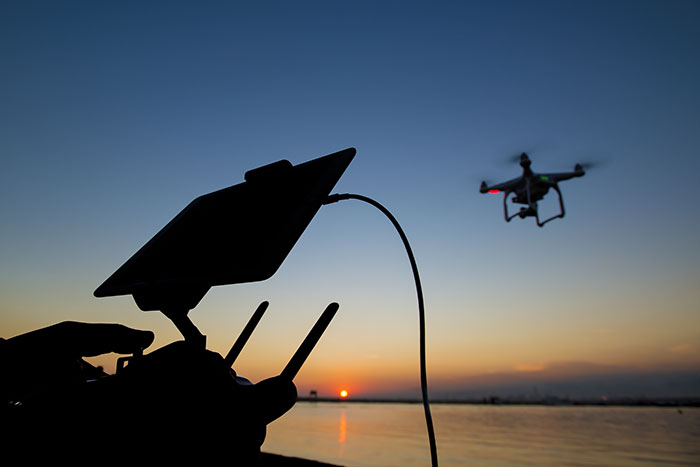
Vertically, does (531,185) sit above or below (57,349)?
above

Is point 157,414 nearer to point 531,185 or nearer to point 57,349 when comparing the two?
point 57,349

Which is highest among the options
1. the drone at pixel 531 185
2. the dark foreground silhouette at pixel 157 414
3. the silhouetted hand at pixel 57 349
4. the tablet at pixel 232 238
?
the drone at pixel 531 185

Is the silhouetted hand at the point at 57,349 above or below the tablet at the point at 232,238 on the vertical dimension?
below

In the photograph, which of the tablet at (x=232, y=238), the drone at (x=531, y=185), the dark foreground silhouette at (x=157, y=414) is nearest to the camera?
the dark foreground silhouette at (x=157, y=414)

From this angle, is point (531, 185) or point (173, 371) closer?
point (173, 371)

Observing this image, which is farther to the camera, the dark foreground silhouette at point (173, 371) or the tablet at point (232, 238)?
the tablet at point (232, 238)

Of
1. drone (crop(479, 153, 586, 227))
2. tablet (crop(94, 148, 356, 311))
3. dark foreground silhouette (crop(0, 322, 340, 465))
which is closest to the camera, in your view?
dark foreground silhouette (crop(0, 322, 340, 465))

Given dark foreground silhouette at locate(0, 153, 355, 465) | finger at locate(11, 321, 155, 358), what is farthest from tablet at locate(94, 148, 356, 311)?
finger at locate(11, 321, 155, 358)

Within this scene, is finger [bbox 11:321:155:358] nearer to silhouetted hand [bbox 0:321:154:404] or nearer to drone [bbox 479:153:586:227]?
silhouetted hand [bbox 0:321:154:404]

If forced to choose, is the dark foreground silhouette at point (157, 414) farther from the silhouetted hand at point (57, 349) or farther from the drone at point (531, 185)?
the drone at point (531, 185)

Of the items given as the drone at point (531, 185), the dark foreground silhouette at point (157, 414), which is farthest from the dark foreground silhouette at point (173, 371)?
the drone at point (531, 185)

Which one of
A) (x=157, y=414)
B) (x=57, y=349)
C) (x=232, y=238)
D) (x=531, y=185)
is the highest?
(x=531, y=185)

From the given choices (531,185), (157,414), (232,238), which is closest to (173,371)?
(157,414)
